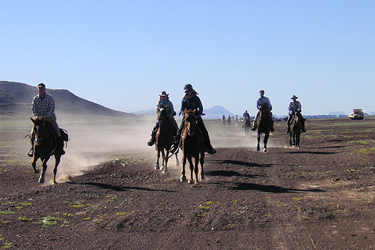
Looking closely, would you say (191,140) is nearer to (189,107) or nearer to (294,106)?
(189,107)

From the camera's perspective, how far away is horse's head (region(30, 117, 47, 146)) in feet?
45.4

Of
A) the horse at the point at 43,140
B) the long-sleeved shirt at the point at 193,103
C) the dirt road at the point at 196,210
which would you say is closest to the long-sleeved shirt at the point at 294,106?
the dirt road at the point at 196,210

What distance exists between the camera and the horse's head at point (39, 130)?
13.9 meters

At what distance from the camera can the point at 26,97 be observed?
608ft

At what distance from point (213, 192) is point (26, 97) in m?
185

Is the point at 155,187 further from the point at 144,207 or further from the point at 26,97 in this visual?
the point at 26,97

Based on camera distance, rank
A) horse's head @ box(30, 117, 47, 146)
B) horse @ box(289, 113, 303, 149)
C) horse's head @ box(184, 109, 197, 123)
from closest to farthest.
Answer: horse's head @ box(184, 109, 197, 123), horse's head @ box(30, 117, 47, 146), horse @ box(289, 113, 303, 149)

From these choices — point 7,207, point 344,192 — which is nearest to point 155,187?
point 7,207

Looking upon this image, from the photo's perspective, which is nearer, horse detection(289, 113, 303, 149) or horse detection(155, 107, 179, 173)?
horse detection(155, 107, 179, 173)

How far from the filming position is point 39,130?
13.9m

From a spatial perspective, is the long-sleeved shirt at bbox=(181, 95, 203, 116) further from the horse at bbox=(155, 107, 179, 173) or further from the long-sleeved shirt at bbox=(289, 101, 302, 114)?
the long-sleeved shirt at bbox=(289, 101, 302, 114)

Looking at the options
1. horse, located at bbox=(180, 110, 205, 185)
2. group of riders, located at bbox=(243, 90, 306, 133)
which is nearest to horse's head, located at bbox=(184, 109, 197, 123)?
horse, located at bbox=(180, 110, 205, 185)

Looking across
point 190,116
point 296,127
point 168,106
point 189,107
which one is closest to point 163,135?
point 168,106

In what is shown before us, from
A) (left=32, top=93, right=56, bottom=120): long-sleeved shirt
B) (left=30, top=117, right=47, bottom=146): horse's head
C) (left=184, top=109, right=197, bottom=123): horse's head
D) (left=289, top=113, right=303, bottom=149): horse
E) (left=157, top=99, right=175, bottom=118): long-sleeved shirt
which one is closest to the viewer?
(left=184, top=109, right=197, bottom=123): horse's head
